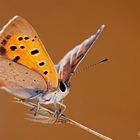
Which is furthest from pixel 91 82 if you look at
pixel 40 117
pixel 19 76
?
pixel 40 117

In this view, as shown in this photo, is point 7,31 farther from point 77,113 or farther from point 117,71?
point 117,71

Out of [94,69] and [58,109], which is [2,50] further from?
[94,69]

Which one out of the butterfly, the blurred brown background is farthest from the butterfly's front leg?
the blurred brown background

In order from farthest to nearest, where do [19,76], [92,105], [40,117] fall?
[92,105] < [19,76] < [40,117]

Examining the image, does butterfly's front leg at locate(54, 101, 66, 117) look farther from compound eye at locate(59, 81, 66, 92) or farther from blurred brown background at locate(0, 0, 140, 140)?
blurred brown background at locate(0, 0, 140, 140)

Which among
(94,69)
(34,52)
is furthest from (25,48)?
(94,69)

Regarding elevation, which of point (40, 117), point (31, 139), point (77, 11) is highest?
point (40, 117)

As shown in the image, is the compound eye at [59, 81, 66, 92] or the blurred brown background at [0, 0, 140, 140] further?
the blurred brown background at [0, 0, 140, 140]
